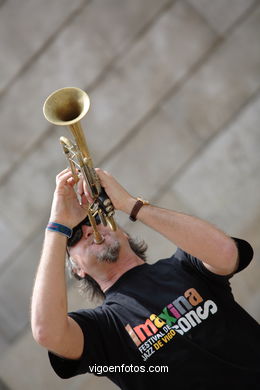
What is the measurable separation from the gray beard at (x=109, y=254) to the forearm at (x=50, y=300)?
1.01 ft

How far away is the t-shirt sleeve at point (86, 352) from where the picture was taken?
169 cm

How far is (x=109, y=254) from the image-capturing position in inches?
79.7

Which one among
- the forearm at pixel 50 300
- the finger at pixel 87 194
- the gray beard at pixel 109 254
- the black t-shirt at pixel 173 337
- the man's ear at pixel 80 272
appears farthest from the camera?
the man's ear at pixel 80 272

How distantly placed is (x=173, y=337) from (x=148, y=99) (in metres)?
1.69

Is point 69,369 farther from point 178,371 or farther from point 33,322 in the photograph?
point 178,371

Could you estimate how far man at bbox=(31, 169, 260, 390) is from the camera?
66.7 inches

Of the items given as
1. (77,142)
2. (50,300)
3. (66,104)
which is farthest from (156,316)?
(66,104)

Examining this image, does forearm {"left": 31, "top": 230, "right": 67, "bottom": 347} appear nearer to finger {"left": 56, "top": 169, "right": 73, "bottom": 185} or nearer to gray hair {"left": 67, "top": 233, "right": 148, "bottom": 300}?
finger {"left": 56, "top": 169, "right": 73, "bottom": 185}

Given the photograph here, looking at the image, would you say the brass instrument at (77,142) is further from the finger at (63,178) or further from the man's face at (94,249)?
the man's face at (94,249)

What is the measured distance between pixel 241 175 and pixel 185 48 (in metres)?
0.83

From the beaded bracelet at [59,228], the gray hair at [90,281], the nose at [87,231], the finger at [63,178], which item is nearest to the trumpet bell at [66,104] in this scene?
the finger at [63,178]

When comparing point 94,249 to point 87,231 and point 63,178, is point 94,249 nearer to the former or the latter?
point 87,231

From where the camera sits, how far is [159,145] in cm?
308

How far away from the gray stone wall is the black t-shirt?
3.85 ft
